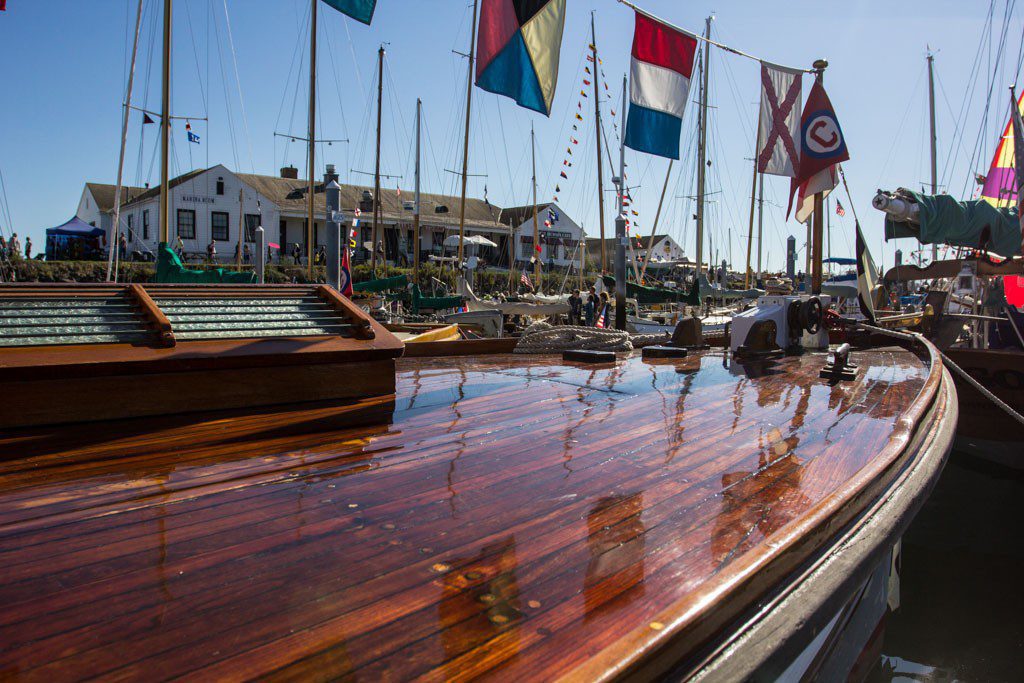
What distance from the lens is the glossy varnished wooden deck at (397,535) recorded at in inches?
42.6

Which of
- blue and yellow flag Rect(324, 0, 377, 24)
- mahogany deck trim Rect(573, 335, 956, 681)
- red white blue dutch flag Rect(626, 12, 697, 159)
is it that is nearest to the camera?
mahogany deck trim Rect(573, 335, 956, 681)

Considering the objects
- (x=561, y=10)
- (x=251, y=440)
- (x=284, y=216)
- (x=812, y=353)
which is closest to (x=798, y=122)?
(x=812, y=353)

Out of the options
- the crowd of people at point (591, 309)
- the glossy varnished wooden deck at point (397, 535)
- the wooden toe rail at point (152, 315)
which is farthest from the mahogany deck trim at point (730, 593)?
the crowd of people at point (591, 309)

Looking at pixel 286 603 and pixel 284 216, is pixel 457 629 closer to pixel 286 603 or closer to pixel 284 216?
pixel 286 603

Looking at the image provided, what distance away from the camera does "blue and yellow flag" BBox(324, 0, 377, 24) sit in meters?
4.67

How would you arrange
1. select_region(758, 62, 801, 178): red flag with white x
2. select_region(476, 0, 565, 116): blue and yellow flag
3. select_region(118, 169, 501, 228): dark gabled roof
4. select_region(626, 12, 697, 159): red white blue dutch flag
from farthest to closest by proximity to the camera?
select_region(118, 169, 501, 228): dark gabled roof → select_region(758, 62, 801, 178): red flag with white x → select_region(626, 12, 697, 159): red white blue dutch flag → select_region(476, 0, 565, 116): blue and yellow flag

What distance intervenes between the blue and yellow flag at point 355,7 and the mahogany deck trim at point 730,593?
14.2 ft

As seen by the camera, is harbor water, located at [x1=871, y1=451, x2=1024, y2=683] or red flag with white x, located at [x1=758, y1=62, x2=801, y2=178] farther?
red flag with white x, located at [x1=758, y1=62, x2=801, y2=178]

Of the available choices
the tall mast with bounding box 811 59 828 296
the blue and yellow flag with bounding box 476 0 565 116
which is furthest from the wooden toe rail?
the tall mast with bounding box 811 59 828 296

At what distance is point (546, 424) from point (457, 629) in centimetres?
167

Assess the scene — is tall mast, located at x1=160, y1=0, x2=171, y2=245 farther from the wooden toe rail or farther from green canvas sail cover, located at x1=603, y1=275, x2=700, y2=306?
green canvas sail cover, located at x1=603, y1=275, x2=700, y2=306

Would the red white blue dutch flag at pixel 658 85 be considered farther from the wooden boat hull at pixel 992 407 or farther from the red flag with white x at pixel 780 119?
the wooden boat hull at pixel 992 407

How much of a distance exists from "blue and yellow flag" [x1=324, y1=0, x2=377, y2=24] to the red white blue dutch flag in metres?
3.00

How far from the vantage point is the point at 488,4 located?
16.8ft
